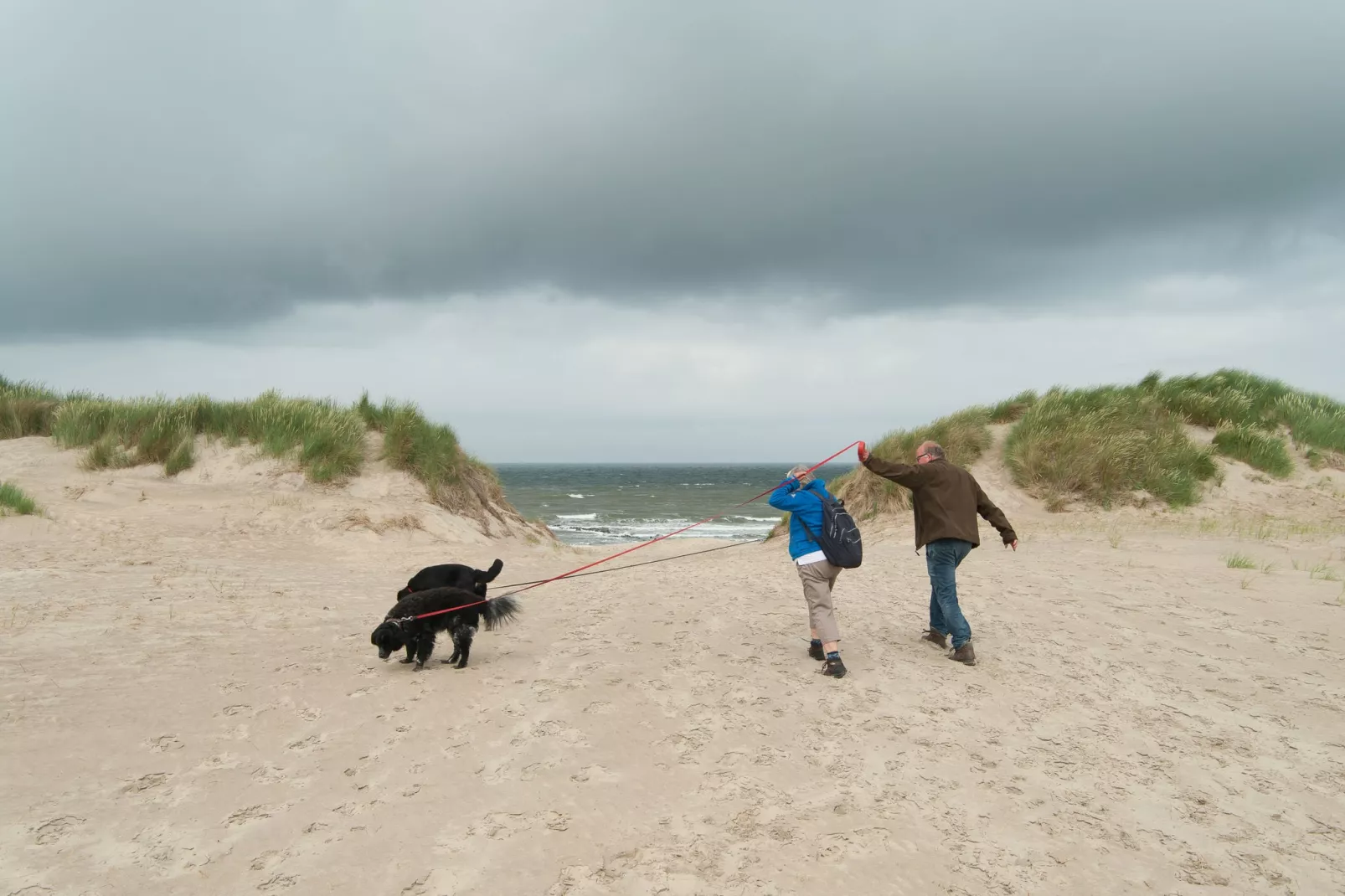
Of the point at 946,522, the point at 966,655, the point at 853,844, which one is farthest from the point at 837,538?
the point at 853,844

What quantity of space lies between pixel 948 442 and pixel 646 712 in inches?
501

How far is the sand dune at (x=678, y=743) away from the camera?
3391mm

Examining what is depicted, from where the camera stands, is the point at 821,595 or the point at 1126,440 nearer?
the point at 821,595

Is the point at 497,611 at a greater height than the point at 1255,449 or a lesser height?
lesser

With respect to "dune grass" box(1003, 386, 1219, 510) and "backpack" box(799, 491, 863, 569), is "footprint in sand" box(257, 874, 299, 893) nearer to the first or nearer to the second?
"backpack" box(799, 491, 863, 569)

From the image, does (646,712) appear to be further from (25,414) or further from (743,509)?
(743,509)

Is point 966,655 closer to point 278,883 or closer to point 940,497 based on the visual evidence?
point 940,497

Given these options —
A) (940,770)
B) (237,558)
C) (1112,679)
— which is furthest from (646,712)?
(237,558)

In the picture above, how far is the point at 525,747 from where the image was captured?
15.0 ft

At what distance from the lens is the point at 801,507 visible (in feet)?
19.8

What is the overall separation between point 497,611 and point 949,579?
158 inches

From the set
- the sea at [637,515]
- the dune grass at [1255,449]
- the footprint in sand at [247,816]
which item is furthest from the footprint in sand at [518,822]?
the dune grass at [1255,449]

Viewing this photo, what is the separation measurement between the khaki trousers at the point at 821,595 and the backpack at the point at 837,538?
0.10m

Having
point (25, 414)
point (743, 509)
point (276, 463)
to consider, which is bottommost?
point (743, 509)
